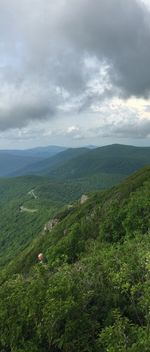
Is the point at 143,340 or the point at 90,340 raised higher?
the point at 143,340

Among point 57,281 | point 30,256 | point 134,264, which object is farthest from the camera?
point 30,256

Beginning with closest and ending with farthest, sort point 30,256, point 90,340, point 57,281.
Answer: point 90,340
point 57,281
point 30,256

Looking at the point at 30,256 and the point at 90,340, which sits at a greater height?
the point at 90,340

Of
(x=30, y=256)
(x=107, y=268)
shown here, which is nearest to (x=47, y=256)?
(x=30, y=256)

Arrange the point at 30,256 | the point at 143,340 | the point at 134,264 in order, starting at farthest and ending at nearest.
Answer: the point at 30,256 → the point at 134,264 → the point at 143,340

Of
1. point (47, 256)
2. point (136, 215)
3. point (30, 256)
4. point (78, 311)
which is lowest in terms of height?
point (30, 256)

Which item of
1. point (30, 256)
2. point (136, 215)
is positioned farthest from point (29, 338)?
point (30, 256)

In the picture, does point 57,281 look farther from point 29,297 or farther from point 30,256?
point 30,256

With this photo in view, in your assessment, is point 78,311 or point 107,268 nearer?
point 78,311

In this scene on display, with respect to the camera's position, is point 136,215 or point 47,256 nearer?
point 136,215

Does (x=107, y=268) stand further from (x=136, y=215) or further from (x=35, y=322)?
(x=136, y=215)
